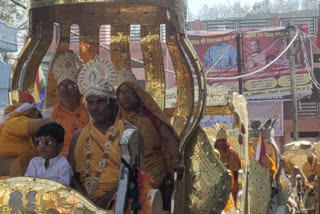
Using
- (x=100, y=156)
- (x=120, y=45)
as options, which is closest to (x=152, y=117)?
(x=100, y=156)

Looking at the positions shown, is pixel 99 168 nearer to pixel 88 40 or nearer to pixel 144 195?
pixel 144 195

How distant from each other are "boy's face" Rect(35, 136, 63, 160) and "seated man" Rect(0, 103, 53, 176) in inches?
4.9

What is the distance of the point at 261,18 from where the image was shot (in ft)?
90.5

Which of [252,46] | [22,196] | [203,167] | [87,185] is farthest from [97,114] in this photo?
[252,46]

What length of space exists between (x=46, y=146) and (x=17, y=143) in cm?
32

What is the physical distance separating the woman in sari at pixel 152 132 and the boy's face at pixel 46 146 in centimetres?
113

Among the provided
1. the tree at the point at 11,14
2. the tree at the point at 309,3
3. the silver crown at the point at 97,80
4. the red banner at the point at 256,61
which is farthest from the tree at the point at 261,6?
the silver crown at the point at 97,80

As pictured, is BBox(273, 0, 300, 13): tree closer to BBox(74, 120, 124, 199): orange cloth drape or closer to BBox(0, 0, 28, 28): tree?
BBox(0, 0, 28, 28): tree

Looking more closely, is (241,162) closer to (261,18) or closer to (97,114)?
(97,114)

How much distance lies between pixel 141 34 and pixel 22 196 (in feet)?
10.1

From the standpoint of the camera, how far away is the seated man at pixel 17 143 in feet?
12.2

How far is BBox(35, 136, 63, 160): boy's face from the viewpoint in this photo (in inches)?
141

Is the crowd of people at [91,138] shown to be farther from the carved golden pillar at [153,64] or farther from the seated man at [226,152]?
the seated man at [226,152]

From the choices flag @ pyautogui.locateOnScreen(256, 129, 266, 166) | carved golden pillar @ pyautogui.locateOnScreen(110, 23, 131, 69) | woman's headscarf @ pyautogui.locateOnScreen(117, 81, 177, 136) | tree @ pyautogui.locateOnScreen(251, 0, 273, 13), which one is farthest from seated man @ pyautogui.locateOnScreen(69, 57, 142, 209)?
tree @ pyautogui.locateOnScreen(251, 0, 273, 13)
